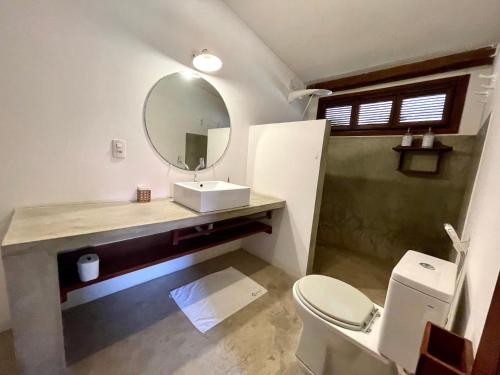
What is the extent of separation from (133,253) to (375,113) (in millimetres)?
2954

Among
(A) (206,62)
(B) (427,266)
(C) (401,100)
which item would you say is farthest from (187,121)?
(C) (401,100)

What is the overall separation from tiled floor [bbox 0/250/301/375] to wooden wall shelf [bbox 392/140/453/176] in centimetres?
192

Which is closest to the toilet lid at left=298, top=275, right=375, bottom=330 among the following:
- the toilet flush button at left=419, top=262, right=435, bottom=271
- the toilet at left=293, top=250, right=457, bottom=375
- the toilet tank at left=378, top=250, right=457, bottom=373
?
the toilet at left=293, top=250, right=457, bottom=375

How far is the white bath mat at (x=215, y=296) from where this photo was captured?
1.56 metres

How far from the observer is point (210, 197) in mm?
1527

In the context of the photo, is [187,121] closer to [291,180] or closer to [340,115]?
[291,180]

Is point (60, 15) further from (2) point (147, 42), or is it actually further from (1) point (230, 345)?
(1) point (230, 345)

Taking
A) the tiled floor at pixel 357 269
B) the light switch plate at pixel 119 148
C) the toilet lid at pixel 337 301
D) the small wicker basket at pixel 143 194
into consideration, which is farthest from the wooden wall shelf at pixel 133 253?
the tiled floor at pixel 357 269

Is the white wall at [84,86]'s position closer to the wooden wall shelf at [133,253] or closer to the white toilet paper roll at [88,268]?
the wooden wall shelf at [133,253]

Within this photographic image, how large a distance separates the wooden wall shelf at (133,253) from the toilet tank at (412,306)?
1.24m

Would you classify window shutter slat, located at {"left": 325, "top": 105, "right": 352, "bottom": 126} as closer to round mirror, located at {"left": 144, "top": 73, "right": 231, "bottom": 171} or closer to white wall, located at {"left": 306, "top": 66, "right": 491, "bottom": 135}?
white wall, located at {"left": 306, "top": 66, "right": 491, "bottom": 135}

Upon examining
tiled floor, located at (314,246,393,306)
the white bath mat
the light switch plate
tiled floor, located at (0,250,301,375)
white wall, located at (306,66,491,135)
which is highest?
white wall, located at (306,66,491,135)

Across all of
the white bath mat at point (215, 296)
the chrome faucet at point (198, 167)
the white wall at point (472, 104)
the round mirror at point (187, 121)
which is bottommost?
the white bath mat at point (215, 296)

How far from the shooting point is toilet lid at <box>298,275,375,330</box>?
1.09 m
